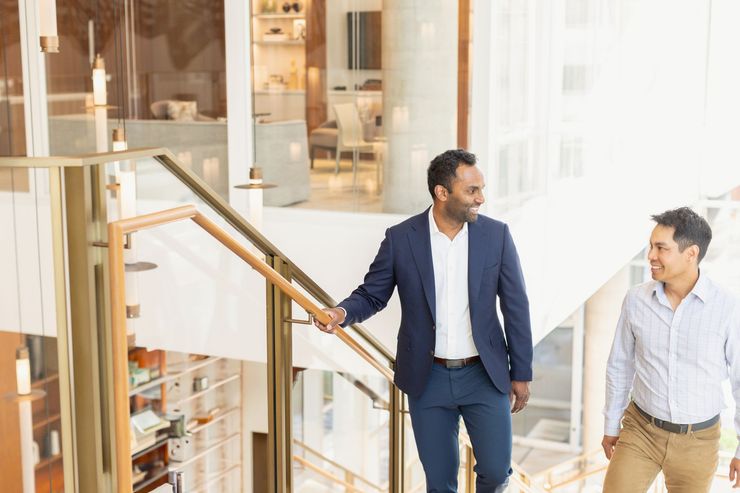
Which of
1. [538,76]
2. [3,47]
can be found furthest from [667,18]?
[3,47]

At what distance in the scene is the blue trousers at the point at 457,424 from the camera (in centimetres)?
342

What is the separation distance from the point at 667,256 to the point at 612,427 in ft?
2.30

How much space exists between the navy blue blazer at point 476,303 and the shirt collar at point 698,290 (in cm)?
46

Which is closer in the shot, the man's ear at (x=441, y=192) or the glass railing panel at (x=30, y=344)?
the glass railing panel at (x=30, y=344)

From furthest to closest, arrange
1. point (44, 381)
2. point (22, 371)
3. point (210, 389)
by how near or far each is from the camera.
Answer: point (210, 389) → point (44, 381) → point (22, 371)

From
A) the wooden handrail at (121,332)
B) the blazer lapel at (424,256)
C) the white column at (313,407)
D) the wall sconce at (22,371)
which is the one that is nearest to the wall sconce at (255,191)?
the white column at (313,407)

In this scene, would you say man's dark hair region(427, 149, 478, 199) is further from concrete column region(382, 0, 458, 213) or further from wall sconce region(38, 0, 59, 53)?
concrete column region(382, 0, 458, 213)

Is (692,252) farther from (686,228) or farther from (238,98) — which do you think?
(238,98)

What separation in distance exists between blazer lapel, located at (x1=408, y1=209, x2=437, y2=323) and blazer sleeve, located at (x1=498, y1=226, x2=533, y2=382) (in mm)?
254

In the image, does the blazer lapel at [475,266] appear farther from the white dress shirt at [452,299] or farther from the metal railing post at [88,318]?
the metal railing post at [88,318]

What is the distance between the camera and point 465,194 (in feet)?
11.1

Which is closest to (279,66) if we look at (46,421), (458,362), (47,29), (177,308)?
(47,29)

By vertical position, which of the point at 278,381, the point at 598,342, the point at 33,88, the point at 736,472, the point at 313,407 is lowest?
the point at 598,342

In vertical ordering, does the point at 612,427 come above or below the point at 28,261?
below
